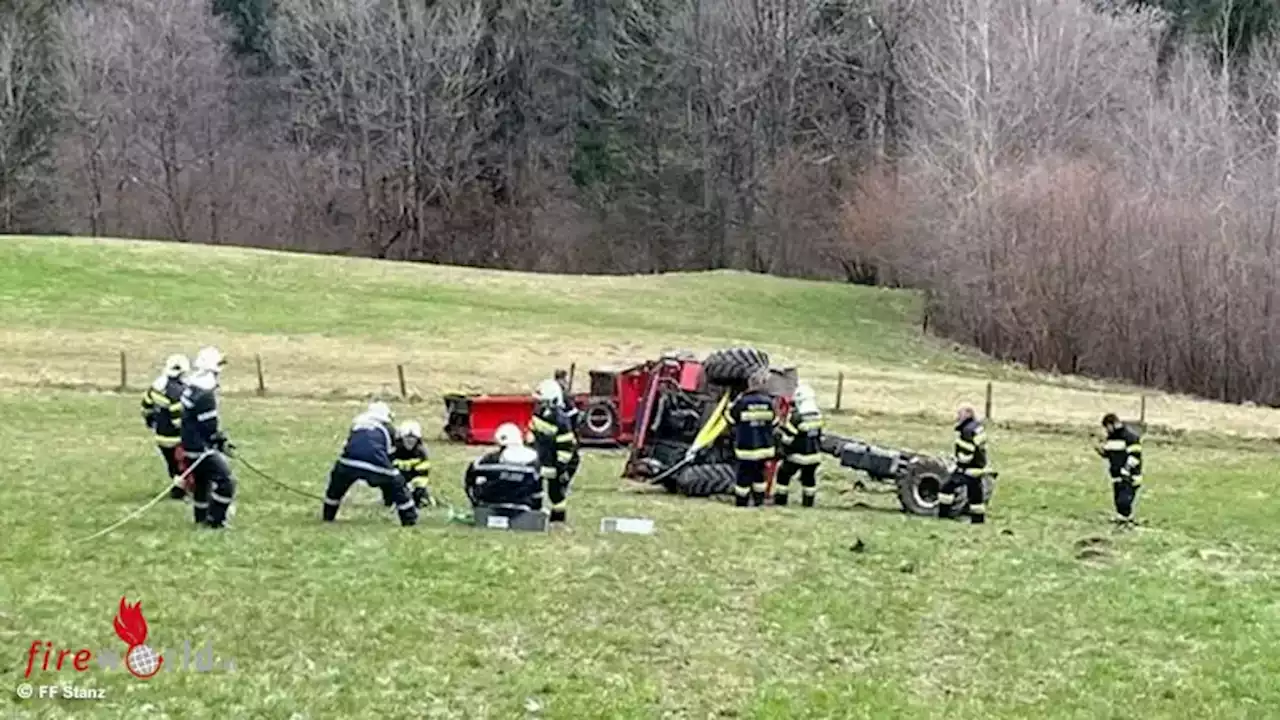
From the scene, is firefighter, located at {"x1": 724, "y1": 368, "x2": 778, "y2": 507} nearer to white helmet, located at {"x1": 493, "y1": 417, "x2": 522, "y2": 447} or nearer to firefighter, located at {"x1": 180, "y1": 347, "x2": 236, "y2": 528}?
white helmet, located at {"x1": 493, "y1": 417, "x2": 522, "y2": 447}

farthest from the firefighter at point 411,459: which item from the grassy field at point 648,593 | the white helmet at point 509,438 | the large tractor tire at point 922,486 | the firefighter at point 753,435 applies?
the large tractor tire at point 922,486

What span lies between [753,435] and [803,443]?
1405mm

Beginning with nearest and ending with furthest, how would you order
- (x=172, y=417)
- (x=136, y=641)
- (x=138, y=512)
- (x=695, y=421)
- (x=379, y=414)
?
(x=136, y=641), (x=379, y=414), (x=138, y=512), (x=172, y=417), (x=695, y=421)

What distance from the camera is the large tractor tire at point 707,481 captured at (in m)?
22.4

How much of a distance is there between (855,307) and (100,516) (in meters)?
50.4

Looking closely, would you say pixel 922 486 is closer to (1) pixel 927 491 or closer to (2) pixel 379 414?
(1) pixel 927 491

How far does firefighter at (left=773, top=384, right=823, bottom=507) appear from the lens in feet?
70.8

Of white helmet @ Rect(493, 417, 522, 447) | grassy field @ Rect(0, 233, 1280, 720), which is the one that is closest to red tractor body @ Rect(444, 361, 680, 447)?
grassy field @ Rect(0, 233, 1280, 720)

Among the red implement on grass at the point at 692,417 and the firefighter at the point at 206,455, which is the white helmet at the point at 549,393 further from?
the firefighter at the point at 206,455

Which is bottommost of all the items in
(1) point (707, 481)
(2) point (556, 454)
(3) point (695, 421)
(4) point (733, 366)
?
(1) point (707, 481)

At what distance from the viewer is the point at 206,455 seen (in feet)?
55.1

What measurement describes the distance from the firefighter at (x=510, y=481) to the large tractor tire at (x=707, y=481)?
437 centimetres

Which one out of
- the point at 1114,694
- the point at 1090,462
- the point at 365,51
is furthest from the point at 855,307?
the point at 1114,694

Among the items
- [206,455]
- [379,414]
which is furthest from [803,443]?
[206,455]
